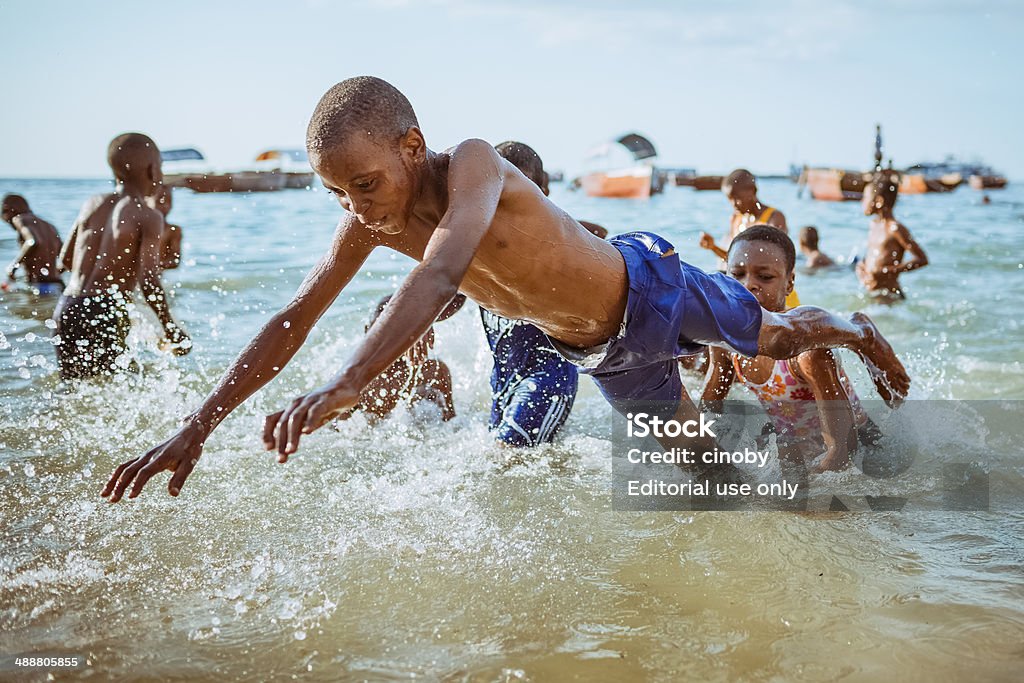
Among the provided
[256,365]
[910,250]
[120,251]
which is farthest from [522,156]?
[910,250]

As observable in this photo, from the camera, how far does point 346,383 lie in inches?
83.0

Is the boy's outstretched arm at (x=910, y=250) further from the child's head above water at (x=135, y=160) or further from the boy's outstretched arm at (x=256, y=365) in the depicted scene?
the boy's outstretched arm at (x=256, y=365)

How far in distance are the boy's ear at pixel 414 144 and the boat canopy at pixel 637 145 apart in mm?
17916

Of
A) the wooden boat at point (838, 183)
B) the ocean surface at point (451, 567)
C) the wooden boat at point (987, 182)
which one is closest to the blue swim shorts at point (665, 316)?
the ocean surface at point (451, 567)

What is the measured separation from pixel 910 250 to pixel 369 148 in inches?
305

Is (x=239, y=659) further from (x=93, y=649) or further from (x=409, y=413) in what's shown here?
(x=409, y=413)

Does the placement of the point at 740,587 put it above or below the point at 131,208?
below

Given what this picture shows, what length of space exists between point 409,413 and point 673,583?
8.02 ft

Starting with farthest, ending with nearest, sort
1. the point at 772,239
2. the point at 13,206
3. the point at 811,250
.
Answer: the point at 811,250, the point at 13,206, the point at 772,239

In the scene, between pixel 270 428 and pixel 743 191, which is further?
pixel 743 191

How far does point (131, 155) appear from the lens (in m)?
5.98

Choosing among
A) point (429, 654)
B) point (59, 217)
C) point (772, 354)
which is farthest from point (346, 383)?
point (59, 217)

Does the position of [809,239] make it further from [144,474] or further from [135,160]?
[144,474]

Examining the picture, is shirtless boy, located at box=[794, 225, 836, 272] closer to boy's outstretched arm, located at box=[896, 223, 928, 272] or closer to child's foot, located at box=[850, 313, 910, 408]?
boy's outstretched arm, located at box=[896, 223, 928, 272]
